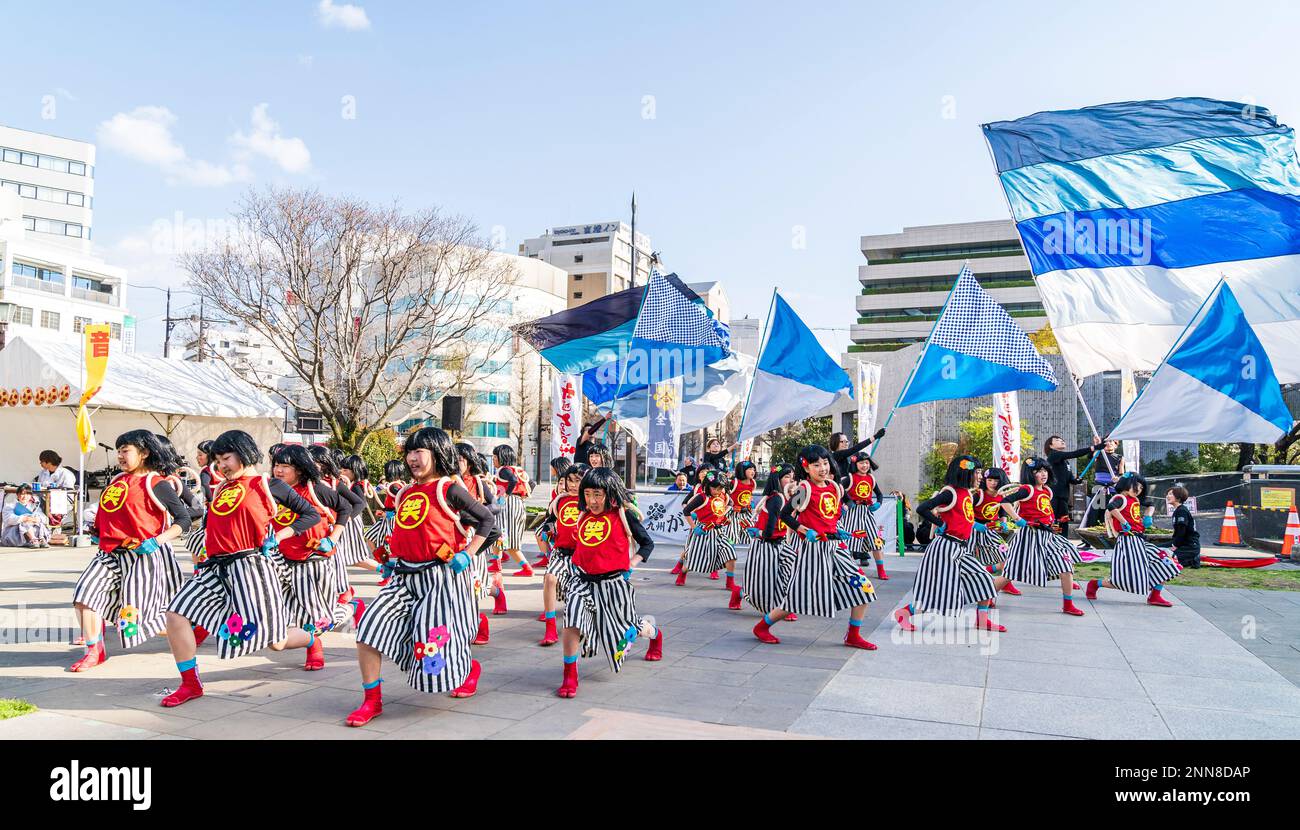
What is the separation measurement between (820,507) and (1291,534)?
1171cm

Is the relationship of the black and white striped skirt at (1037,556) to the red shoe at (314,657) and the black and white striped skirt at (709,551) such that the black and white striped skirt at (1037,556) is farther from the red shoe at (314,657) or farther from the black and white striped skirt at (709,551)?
the red shoe at (314,657)

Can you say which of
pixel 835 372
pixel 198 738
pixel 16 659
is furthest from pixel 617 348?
pixel 198 738

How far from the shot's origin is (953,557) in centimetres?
767

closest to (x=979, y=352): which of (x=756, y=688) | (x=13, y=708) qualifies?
(x=756, y=688)

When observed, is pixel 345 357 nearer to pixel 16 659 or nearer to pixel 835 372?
pixel 835 372

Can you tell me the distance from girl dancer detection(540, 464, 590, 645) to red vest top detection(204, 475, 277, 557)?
2086 mm

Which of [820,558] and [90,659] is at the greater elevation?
[820,558]

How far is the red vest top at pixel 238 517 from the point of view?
18.6 feet

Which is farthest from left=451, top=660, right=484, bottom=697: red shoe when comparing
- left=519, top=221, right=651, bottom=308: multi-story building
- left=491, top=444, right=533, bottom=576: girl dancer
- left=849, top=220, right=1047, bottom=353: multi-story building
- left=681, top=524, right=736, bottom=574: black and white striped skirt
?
left=519, top=221, right=651, bottom=308: multi-story building

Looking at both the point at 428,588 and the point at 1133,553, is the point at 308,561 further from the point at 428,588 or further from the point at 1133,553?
the point at 1133,553

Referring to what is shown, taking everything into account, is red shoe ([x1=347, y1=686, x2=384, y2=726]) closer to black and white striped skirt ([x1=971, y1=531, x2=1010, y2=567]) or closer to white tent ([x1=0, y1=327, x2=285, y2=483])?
black and white striped skirt ([x1=971, y1=531, x2=1010, y2=567])

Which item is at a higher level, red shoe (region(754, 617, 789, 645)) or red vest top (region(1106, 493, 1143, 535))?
red vest top (region(1106, 493, 1143, 535))

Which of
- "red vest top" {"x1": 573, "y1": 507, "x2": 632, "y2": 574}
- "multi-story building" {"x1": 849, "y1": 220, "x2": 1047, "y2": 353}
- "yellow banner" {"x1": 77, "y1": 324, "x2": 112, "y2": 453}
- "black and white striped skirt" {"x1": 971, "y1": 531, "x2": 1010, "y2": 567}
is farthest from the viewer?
"multi-story building" {"x1": 849, "y1": 220, "x2": 1047, "y2": 353}

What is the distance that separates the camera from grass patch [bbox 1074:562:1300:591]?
1125 cm
